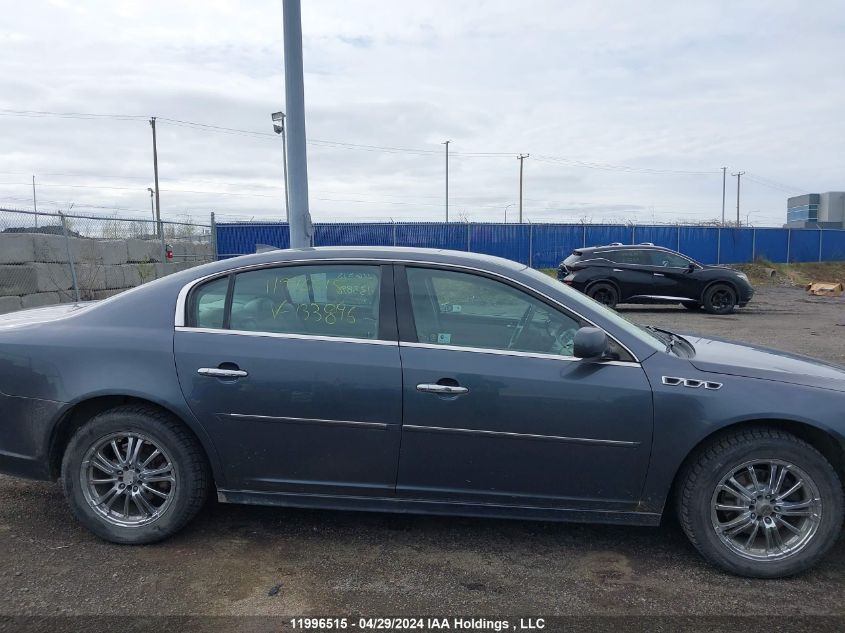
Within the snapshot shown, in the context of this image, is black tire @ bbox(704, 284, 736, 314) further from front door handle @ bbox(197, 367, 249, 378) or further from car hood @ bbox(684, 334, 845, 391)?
front door handle @ bbox(197, 367, 249, 378)

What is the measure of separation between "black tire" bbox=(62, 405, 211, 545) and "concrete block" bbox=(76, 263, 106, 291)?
1072cm

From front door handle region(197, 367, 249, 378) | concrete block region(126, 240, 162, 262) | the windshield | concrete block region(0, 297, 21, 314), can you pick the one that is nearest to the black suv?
A: concrete block region(126, 240, 162, 262)

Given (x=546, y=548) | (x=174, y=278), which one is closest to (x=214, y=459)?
(x=174, y=278)

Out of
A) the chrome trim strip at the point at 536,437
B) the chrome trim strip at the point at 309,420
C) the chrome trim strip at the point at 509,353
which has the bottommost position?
the chrome trim strip at the point at 536,437

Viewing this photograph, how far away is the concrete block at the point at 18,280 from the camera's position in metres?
10.9

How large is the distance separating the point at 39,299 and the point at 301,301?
1009cm

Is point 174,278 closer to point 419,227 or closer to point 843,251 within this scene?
point 419,227

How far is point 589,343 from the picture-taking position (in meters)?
3.23

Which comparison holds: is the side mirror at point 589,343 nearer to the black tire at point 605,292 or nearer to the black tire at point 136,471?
the black tire at point 136,471

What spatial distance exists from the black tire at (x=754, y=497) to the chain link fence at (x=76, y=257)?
Result: 11.0m

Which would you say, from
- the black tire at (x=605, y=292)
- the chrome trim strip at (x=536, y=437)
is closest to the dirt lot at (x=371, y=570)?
the chrome trim strip at (x=536, y=437)

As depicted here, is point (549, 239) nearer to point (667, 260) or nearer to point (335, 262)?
point (667, 260)

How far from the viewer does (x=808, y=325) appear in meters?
13.4

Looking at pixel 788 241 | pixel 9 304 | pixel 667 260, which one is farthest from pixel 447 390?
pixel 788 241
